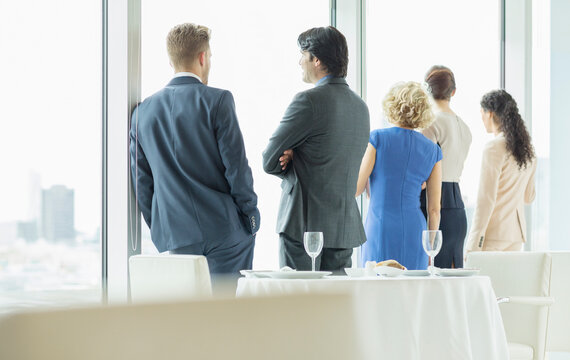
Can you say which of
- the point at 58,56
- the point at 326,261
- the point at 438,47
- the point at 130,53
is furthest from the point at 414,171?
the point at 438,47

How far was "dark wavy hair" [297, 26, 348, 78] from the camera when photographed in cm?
312

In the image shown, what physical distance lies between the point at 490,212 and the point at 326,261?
4.34 feet

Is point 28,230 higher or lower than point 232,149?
lower

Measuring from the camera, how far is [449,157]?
373 centimetres

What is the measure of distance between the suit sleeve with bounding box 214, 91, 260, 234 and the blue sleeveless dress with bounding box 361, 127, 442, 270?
66 cm

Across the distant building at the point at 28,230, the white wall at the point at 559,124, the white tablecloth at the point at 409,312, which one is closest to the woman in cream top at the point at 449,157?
the white tablecloth at the point at 409,312

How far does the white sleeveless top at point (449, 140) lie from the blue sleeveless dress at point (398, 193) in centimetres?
35

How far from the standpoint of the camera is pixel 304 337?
84 cm

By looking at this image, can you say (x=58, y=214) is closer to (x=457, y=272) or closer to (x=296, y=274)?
(x=296, y=274)

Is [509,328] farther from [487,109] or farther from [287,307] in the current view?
[287,307]

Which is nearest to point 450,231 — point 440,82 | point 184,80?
point 440,82

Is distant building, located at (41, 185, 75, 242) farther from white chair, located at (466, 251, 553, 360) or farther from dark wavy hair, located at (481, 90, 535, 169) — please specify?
dark wavy hair, located at (481, 90, 535, 169)

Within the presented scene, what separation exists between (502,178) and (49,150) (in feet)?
7.97

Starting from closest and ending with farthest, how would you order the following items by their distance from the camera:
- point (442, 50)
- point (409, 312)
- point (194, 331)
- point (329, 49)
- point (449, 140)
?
point (194, 331) < point (409, 312) < point (329, 49) < point (449, 140) < point (442, 50)
